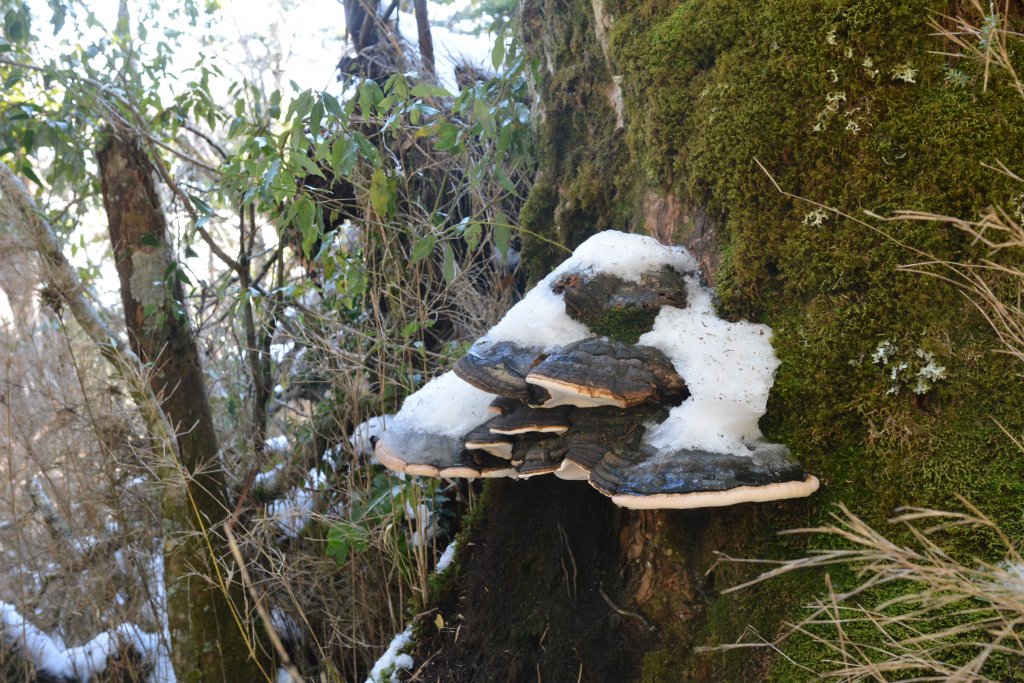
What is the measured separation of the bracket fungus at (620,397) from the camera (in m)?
1.58

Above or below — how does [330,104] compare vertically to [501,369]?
above

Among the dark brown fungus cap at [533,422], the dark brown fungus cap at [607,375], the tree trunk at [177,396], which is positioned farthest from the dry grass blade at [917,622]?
the tree trunk at [177,396]

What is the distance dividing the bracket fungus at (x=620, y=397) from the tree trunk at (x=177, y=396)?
2277 millimetres

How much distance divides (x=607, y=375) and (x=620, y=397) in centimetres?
7

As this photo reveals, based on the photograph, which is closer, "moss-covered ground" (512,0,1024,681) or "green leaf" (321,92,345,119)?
"moss-covered ground" (512,0,1024,681)

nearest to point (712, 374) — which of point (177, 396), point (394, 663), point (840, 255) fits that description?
point (840, 255)

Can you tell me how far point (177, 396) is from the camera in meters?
4.20

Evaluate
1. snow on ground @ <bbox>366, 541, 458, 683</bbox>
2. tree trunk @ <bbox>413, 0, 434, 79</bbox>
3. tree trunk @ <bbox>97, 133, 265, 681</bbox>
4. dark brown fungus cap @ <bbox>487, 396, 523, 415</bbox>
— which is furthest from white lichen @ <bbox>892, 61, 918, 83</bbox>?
tree trunk @ <bbox>413, 0, 434, 79</bbox>

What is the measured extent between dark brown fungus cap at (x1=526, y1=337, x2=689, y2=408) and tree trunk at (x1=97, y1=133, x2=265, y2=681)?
283 centimetres

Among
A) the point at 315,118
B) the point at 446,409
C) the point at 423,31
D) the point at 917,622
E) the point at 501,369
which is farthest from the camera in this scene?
the point at 423,31

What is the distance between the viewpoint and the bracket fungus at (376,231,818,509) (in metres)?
1.58

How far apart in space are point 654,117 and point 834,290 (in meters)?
0.77

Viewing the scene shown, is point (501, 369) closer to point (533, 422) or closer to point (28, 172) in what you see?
point (533, 422)

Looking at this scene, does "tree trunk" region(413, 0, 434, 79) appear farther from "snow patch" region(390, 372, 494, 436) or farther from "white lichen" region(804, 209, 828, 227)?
"white lichen" region(804, 209, 828, 227)
